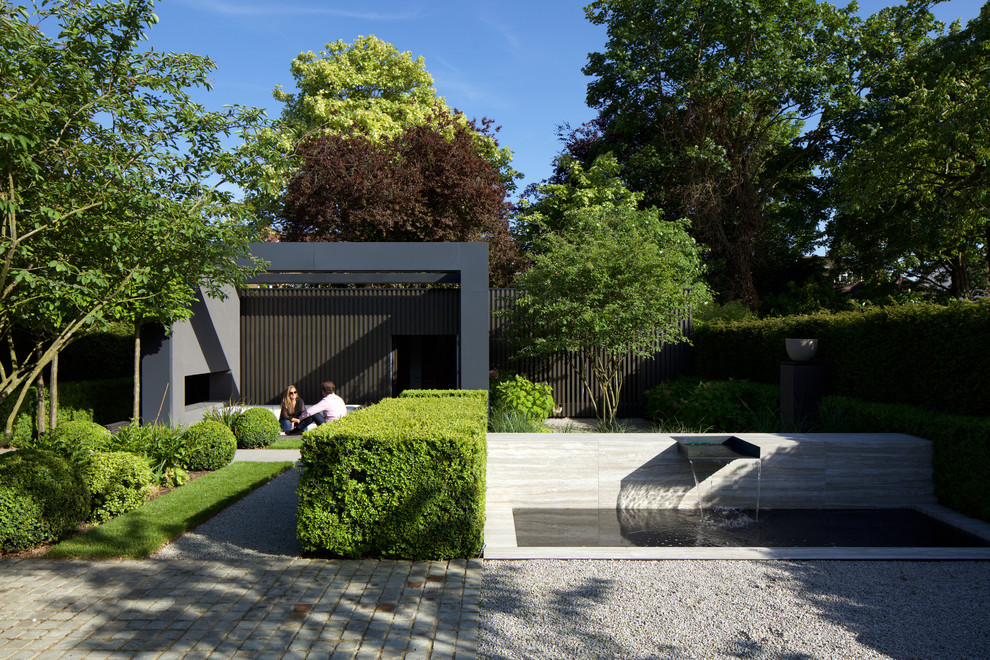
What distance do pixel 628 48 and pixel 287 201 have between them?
12979 mm

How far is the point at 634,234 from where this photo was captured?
11.9 metres

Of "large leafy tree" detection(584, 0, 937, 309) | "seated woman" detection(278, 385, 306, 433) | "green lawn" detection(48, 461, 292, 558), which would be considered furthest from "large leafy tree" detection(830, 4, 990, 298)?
"green lawn" detection(48, 461, 292, 558)

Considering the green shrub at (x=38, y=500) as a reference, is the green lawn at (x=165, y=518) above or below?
below

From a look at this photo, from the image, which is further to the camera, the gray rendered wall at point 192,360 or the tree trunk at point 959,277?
the tree trunk at point 959,277

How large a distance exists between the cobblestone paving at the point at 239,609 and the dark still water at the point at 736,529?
157cm

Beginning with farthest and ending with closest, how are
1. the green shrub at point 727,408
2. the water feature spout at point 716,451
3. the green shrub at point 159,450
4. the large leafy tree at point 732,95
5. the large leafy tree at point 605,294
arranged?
the large leafy tree at point 732,95 → the large leafy tree at point 605,294 → the green shrub at point 727,408 → the green shrub at point 159,450 → the water feature spout at point 716,451

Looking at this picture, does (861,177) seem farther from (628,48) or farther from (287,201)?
(287,201)

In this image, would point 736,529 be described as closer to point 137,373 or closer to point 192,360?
point 137,373

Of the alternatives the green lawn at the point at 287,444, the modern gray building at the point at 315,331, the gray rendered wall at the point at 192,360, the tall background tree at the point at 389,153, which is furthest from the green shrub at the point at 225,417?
the tall background tree at the point at 389,153

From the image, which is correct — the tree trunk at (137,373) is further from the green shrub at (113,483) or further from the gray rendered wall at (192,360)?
the green shrub at (113,483)

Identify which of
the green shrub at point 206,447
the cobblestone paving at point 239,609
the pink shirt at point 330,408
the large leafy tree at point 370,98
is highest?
the large leafy tree at point 370,98

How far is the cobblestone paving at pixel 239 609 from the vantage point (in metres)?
3.54

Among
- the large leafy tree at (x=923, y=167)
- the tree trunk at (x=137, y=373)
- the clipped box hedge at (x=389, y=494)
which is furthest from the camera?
the large leafy tree at (x=923, y=167)

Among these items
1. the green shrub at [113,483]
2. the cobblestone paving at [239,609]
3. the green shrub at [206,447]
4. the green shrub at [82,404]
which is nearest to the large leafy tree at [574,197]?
the green shrub at [82,404]
